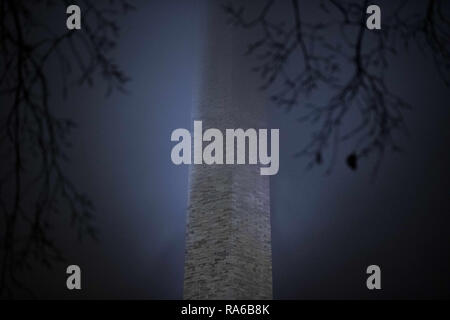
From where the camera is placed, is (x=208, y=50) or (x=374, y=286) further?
(x=374, y=286)

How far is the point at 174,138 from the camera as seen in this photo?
10.1 meters

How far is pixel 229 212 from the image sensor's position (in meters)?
8.27

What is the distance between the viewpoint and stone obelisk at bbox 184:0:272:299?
7.93m

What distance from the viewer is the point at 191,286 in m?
8.10

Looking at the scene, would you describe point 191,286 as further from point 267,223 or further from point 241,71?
point 241,71

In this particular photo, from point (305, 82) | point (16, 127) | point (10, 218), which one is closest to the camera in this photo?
point (10, 218)

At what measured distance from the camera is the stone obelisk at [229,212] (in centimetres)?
793

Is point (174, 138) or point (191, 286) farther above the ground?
A: point (174, 138)

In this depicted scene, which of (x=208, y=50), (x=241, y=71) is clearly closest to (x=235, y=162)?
(x=241, y=71)
